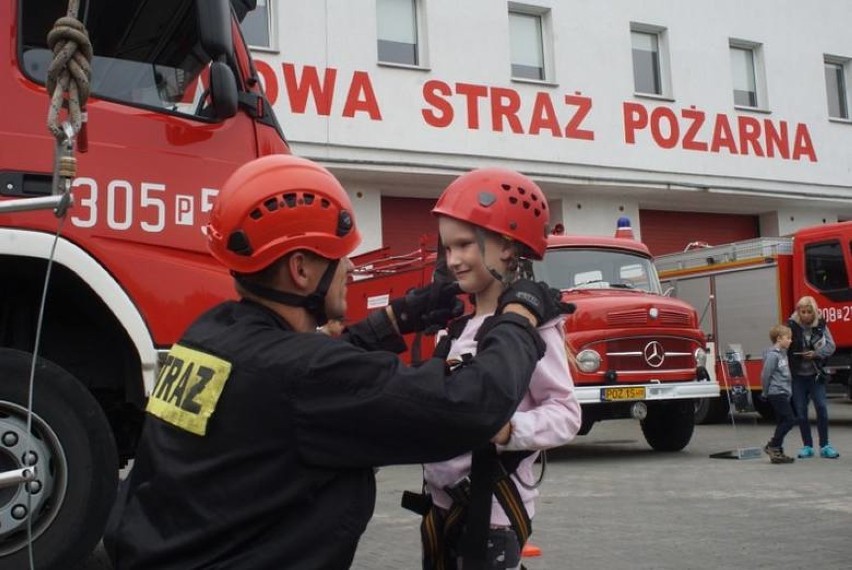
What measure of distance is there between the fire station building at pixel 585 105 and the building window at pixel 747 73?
0.03 metres

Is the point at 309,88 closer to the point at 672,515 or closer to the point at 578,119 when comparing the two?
the point at 578,119

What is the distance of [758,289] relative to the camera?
16031 millimetres

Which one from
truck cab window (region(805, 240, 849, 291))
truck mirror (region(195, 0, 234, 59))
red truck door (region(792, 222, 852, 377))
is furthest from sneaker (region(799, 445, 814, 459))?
truck mirror (region(195, 0, 234, 59))

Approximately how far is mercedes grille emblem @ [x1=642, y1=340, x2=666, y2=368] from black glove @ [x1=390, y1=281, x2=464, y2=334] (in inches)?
345

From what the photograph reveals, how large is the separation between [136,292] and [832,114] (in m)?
22.2

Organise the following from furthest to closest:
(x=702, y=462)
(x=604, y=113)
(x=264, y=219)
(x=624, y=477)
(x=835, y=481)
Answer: (x=604, y=113) < (x=702, y=462) < (x=624, y=477) < (x=835, y=481) < (x=264, y=219)

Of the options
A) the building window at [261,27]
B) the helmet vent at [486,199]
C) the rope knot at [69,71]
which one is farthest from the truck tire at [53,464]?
the building window at [261,27]

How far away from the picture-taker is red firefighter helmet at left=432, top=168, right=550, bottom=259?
8.70ft

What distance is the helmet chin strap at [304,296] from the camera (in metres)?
2.09

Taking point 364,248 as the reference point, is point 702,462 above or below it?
below

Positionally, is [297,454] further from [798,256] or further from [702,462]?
[798,256]

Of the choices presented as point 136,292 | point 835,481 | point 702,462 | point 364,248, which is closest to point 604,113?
point 364,248

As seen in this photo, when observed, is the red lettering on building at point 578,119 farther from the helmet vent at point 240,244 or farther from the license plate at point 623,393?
the helmet vent at point 240,244

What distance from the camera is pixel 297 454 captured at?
187 cm
